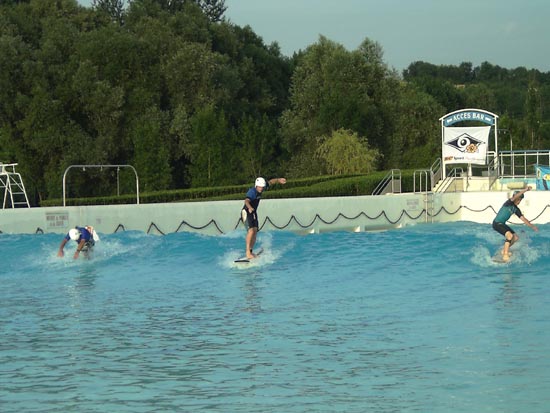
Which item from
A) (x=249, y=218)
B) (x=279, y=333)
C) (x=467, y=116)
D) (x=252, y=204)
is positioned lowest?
(x=279, y=333)

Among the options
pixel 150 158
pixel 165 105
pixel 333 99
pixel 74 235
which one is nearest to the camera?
pixel 74 235

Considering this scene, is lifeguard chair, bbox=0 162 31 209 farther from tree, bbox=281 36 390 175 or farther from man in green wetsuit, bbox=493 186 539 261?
tree, bbox=281 36 390 175

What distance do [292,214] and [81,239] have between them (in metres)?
11.5

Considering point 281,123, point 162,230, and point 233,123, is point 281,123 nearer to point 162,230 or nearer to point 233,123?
point 233,123

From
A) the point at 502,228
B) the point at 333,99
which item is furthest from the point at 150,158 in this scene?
the point at 502,228

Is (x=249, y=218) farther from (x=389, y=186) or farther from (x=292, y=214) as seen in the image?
(x=389, y=186)

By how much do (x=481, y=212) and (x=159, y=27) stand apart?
27.2 m

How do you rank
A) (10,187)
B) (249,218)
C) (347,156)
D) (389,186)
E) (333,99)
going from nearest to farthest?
(249,218)
(10,187)
(389,186)
(347,156)
(333,99)

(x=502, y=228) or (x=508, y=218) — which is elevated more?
(x=508, y=218)

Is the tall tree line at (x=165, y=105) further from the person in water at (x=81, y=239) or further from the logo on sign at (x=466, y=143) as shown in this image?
the person in water at (x=81, y=239)

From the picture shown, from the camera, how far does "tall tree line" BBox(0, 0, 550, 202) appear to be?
164 feet

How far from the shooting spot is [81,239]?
71.0ft

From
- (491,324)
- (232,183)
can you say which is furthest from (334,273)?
(232,183)

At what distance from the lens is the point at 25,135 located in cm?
5053
